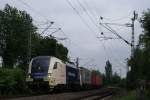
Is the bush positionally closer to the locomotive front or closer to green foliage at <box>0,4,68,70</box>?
the locomotive front

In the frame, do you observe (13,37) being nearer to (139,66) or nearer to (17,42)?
(17,42)

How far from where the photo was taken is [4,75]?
147 feet

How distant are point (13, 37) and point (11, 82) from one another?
174 feet

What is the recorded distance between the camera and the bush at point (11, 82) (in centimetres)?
4442

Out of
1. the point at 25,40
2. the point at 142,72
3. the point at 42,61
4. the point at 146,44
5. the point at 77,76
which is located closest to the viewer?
the point at 146,44

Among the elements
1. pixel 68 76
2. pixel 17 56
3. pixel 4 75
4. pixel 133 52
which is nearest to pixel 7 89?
pixel 4 75

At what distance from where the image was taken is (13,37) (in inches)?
3816

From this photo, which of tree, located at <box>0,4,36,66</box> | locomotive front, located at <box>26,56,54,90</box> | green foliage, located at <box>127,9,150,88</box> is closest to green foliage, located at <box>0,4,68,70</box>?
tree, located at <box>0,4,36,66</box>

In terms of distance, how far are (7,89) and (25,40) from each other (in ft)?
172

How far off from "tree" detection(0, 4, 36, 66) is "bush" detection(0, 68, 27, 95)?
4745cm

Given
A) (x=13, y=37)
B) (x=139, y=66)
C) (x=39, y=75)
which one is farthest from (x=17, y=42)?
(x=39, y=75)

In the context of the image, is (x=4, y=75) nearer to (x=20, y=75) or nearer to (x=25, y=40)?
(x=20, y=75)

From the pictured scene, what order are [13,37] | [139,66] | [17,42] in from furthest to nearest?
[17,42], [13,37], [139,66]

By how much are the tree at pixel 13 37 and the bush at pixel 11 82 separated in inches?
1868
